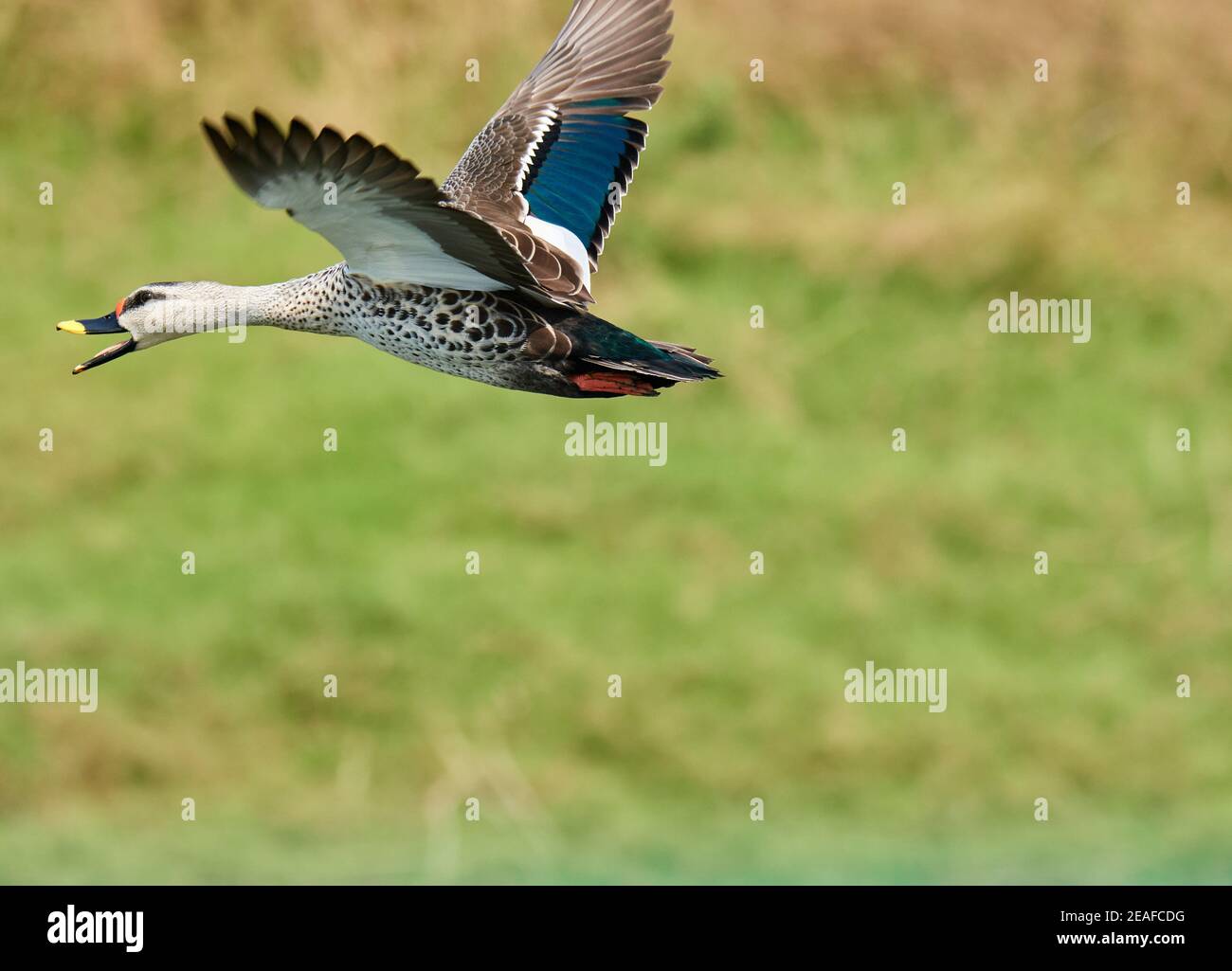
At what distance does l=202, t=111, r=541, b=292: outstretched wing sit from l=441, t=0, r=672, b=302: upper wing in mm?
1079

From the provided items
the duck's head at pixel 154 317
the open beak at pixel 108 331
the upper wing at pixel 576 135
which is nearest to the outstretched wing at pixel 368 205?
the duck's head at pixel 154 317

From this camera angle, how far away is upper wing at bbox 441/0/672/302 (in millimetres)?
8211

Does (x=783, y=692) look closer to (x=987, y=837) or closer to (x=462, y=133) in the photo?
Answer: (x=987, y=837)

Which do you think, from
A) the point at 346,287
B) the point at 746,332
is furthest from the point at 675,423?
the point at 346,287

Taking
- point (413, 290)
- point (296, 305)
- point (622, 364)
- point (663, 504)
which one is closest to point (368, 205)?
point (413, 290)

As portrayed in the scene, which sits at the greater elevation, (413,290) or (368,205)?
(368,205)

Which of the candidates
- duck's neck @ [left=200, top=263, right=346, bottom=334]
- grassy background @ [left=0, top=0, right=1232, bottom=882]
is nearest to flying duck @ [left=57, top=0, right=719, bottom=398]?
duck's neck @ [left=200, top=263, right=346, bottom=334]

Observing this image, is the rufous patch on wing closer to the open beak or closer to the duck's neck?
the duck's neck

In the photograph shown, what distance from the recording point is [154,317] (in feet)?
23.1

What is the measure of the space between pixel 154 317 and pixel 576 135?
82.5 inches

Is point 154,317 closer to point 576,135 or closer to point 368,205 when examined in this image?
point 368,205

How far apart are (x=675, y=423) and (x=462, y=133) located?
318cm

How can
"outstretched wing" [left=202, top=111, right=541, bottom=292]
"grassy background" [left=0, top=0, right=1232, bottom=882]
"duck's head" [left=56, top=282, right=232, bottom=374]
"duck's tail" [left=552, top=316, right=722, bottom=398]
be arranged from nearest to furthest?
"outstretched wing" [left=202, top=111, right=541, bottom=292] → "duck's tail" [left=552, top=316, right=722, bottom=398] → "duck's head" [left=56, top=282, right=232, bottom=374] → "grassy background" [left=0, top=0, right=1232, bottom=882]

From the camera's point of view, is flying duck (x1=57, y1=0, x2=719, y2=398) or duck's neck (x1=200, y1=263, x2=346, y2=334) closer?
flying duck (x1=57, y1=0, x2=719, y2=398)
